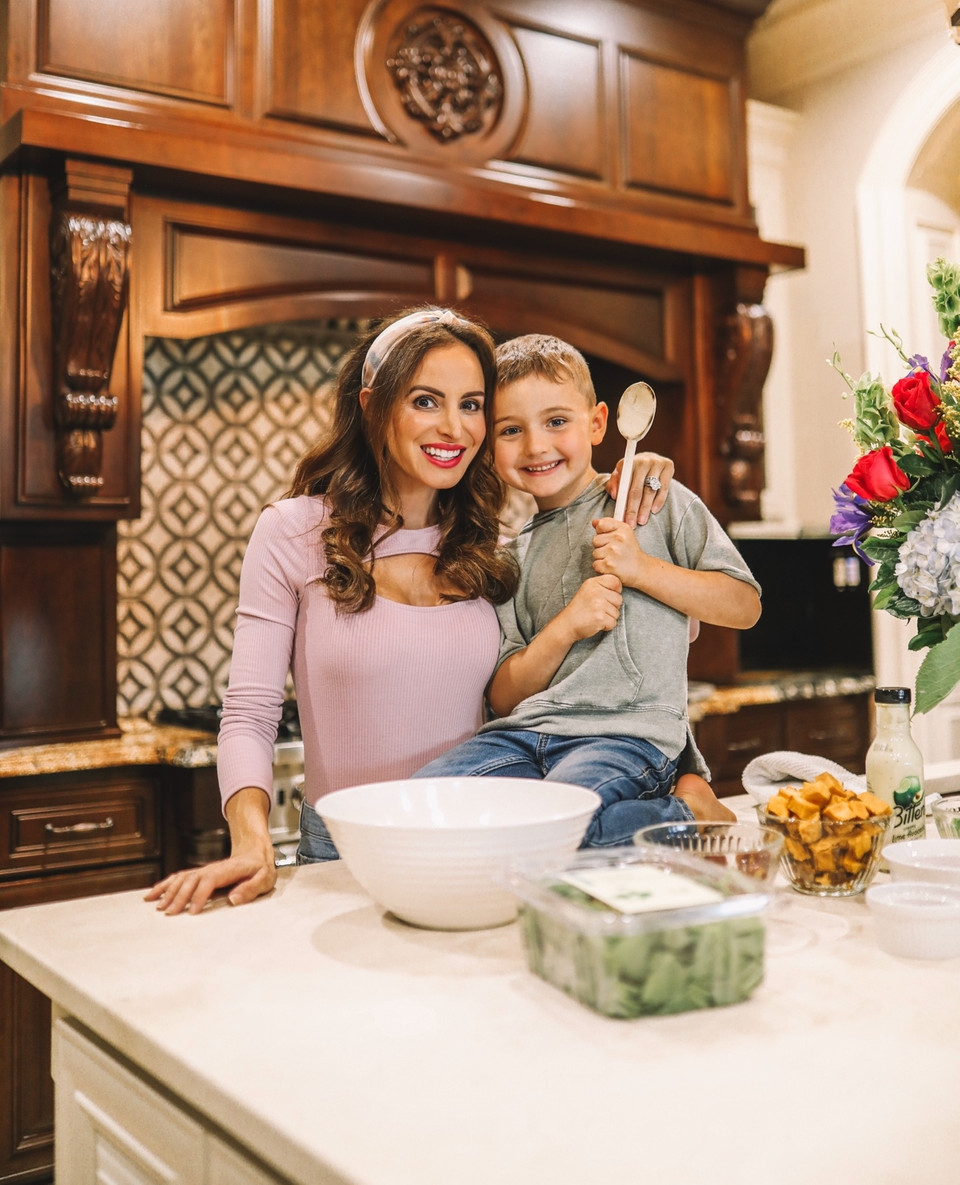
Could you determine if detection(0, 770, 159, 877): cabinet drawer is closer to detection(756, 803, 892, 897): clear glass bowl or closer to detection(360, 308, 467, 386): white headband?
detection(360, 308, 467, 386): white headband

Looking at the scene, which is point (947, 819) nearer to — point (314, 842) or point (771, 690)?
point (314, 842)

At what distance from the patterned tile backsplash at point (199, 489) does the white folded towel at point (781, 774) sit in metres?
1.77

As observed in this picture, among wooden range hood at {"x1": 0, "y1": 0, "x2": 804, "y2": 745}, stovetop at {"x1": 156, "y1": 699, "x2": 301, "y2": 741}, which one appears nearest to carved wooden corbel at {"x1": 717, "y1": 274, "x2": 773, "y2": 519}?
wooden range hood at {"x1": 0, "y1": 0, "x2": 804, "y2": 745}

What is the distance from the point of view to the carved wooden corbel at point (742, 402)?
326 cm

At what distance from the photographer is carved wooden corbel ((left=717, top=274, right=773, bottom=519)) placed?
10.7 feet

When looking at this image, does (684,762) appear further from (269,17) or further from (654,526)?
(269,17)

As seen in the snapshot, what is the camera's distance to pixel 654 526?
155 centimetres

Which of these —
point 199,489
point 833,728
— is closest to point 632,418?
point 199,489

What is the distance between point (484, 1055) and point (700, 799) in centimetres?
69

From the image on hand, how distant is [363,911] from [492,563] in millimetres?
647

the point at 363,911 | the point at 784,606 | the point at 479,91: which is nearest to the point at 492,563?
the point at 363,911

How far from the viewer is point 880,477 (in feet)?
3.96

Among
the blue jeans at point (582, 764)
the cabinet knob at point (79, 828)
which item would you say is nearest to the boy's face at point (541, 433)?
the blue jeans at point (582, 764)

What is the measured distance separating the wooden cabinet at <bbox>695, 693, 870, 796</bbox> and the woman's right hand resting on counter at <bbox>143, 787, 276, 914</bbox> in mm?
2001
